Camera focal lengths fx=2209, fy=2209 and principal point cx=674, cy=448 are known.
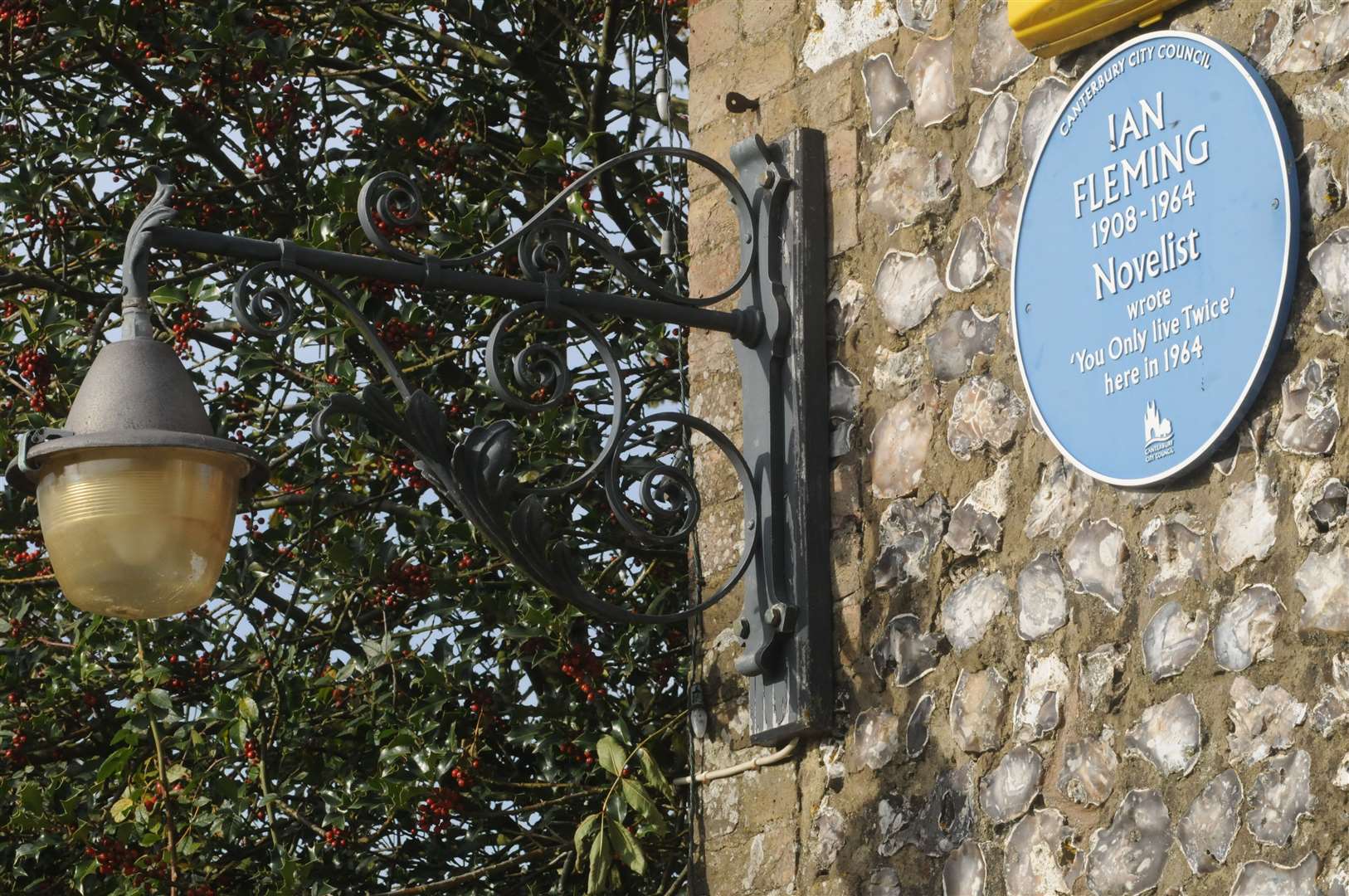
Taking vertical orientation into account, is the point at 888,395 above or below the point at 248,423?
below

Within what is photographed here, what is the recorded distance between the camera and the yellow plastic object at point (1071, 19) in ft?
12.3

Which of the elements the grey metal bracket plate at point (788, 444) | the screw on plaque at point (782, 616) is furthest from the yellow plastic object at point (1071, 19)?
the screw on plaque at point (782, 616)

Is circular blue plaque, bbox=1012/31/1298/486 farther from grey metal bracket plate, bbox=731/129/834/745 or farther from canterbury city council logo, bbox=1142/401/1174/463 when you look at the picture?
grey metal bracket plate, bbox=731/129/834/745

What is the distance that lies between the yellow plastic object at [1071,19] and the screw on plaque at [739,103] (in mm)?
848

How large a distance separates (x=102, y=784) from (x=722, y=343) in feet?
7.73

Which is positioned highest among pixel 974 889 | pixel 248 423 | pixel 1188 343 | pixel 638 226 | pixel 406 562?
pixel 638 226

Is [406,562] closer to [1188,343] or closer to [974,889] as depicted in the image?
[974,889]

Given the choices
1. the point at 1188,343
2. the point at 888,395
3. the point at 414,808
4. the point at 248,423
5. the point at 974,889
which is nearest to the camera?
the point at 1188,343

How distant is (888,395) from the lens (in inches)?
168

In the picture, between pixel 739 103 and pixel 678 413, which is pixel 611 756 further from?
pixel 739 103

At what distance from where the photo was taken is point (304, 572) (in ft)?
19.7

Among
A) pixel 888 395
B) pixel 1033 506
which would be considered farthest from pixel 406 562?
pixel 1033 506

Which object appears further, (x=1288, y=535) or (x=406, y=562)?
(x=406, y=562)

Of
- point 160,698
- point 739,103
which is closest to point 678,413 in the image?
point 739,103
